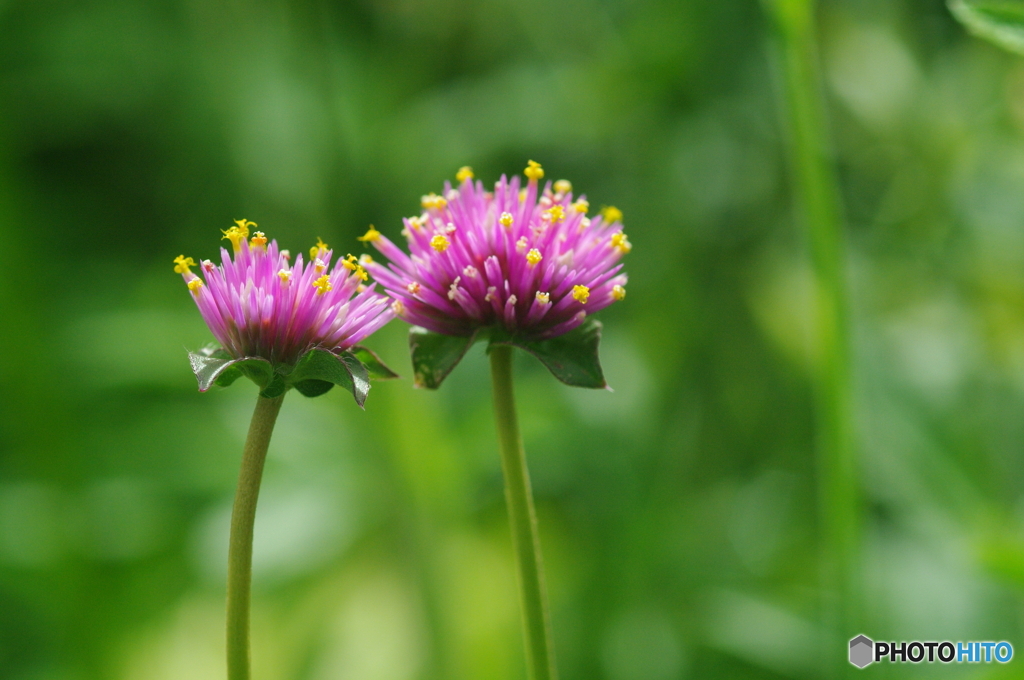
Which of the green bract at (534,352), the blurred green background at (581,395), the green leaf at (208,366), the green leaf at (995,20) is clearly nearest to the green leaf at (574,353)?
the green bract at (534,352)

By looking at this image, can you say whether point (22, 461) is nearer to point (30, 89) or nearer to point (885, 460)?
point (30, 89)

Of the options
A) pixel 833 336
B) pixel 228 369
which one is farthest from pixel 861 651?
pixel 228 369

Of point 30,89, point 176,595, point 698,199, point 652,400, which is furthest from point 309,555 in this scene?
point 30,89

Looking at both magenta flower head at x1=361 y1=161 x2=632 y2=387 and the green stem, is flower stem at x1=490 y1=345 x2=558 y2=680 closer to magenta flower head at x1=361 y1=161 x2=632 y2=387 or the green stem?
magenta flower head at x1=361 y1=161 x2=632 y2=387

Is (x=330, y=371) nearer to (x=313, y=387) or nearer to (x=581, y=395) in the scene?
(x=313, y=387)

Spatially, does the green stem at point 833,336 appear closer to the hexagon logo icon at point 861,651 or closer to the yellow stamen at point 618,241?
the hexagon logo icon at point 861,651

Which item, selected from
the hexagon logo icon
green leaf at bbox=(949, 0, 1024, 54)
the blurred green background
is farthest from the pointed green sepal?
the blurred green background
